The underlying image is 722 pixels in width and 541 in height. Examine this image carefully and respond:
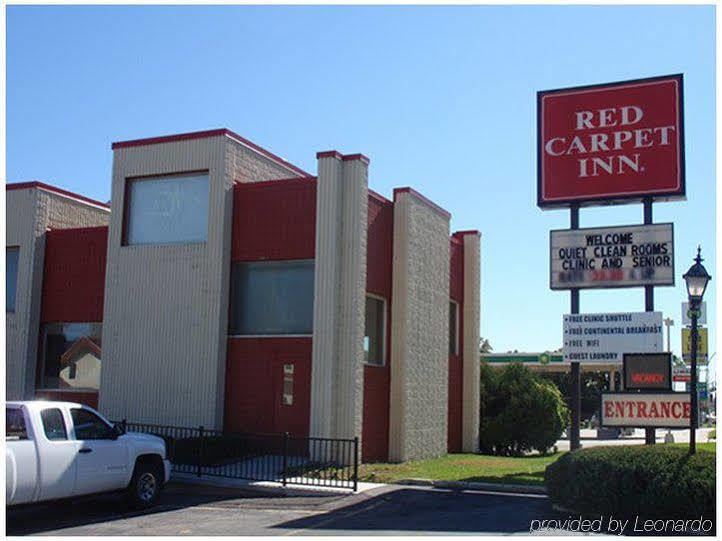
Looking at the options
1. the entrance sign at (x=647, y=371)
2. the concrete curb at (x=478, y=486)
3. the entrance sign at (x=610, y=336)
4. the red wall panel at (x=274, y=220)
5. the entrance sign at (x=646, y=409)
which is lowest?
the concrete curb at (x=478, y=486)

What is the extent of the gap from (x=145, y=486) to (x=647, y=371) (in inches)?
364

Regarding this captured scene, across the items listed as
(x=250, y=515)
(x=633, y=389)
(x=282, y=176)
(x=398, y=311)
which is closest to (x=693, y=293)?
(x=633, y=389)

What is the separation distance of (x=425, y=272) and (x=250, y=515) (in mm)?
11814

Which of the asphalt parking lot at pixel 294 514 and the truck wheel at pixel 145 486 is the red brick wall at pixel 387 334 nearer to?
the asphalt parking lot at pixel 294 514

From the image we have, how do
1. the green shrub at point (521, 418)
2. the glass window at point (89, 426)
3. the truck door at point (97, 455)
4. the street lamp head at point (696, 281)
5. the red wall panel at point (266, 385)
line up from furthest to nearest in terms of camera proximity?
1. the green shrub at point (521, 418)
2. the red wall panel at point (266, 385)
3. the street lamp head at point (696, 281)
4. the glass window at point (89, 426)
5. the truck door at point (97, 455)

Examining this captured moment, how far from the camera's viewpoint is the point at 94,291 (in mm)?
24828

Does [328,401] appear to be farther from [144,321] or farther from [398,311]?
[144,321]

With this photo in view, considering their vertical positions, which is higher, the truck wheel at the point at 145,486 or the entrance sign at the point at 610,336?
the entrance sign at the point at 610,336

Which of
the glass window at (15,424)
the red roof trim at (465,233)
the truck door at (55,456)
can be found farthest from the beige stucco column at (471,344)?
the glass window at (15,424)

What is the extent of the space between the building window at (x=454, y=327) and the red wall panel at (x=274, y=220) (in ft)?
26.2

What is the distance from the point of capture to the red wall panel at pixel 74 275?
24.8 meters

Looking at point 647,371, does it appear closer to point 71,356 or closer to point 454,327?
point 454,327

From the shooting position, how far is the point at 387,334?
2366 cm

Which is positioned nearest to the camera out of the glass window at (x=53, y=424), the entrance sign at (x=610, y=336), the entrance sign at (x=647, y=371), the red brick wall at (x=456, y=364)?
the glass window at (x=53, y=424)
